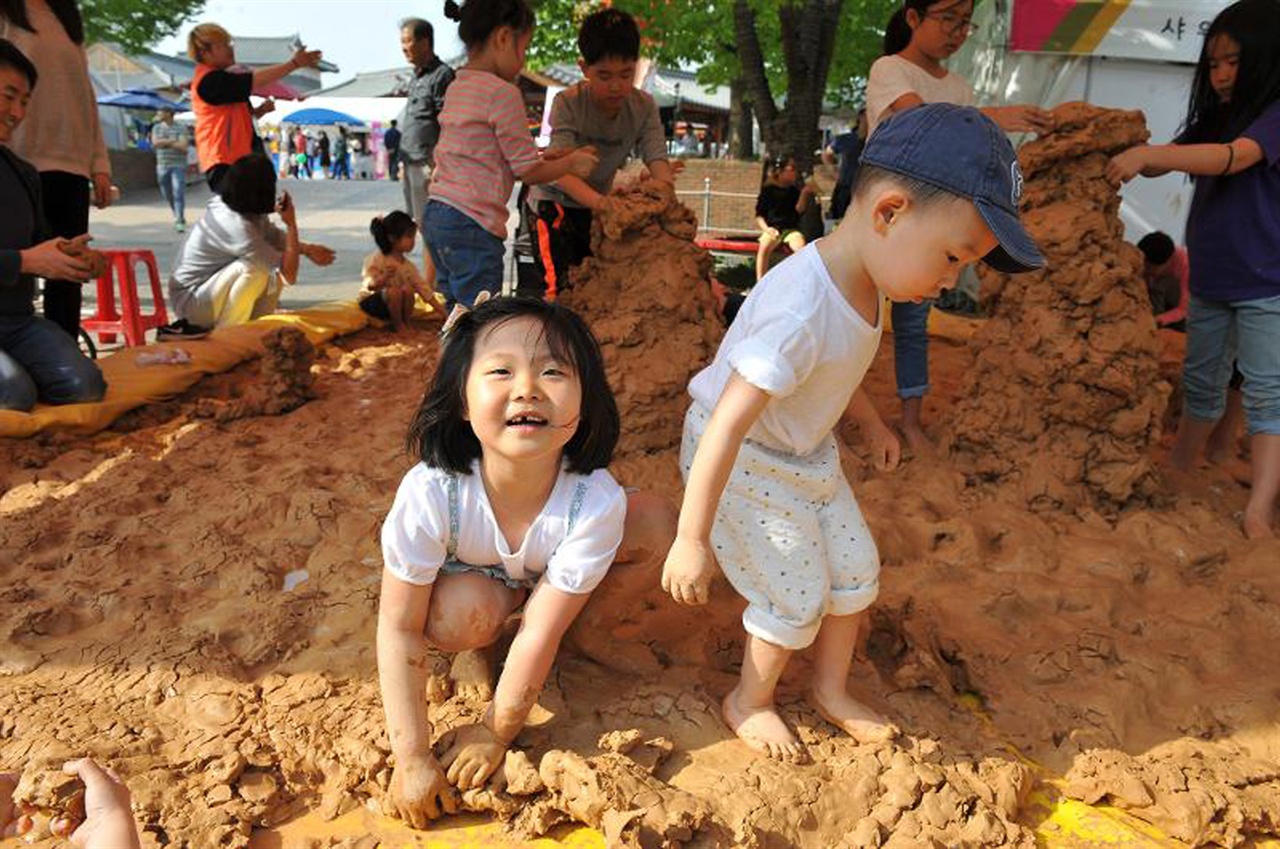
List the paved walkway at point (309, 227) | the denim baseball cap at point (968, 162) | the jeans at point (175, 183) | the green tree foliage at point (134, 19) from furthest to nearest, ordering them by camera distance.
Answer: the jeans at point (175, 183)
the green tree foliage at point (134, 19)
the paved walkway at point (309, 227)
the denim baseball cap at point (968, 162)

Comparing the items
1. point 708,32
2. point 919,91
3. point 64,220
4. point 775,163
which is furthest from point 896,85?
point 708,32

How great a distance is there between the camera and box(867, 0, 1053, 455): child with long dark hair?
10.7 feet

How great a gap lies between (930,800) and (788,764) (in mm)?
286

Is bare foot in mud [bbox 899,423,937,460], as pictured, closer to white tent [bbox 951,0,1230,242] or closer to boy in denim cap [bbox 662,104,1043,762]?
boy in denim cap [bbox 662,104,1043,762]

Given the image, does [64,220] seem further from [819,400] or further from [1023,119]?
[1023,119]

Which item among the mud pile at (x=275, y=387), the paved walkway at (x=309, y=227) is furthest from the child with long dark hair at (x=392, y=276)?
the mud pile at (x=275, y=387)

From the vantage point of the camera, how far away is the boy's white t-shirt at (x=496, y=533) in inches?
72.4

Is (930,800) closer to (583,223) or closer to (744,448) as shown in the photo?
(744,448)

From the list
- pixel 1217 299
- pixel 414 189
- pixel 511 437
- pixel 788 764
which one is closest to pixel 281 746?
pixel 511 437

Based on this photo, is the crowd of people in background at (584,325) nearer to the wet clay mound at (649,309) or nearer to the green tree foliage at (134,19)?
the wet clay mound at (649,309)

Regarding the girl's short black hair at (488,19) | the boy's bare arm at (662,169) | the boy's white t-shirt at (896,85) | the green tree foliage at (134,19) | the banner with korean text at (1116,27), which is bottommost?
the boy's bare arm at (662,169)

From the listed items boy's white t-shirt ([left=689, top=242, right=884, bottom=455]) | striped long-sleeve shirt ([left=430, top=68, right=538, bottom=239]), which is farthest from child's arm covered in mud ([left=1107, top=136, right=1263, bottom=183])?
striped long-sleeve shirt ([left=430, top=68, right=538, bottom=239])

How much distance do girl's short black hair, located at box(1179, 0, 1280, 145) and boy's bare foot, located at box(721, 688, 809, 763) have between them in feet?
8.40

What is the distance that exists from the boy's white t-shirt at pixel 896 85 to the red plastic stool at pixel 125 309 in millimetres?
4252
